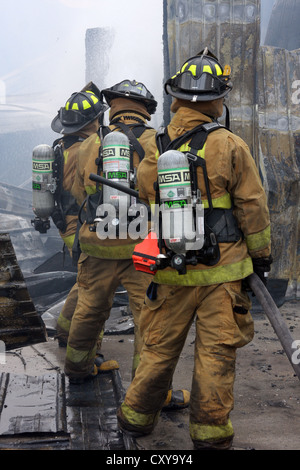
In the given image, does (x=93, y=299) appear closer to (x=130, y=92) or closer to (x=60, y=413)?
(x=60, y=413)

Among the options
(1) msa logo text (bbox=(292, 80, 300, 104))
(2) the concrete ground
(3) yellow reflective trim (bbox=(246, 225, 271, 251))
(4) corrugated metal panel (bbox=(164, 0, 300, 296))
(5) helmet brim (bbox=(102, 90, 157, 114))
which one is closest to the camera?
(3) yellow reflective trim (bbox=(246, 225, 271, 251))

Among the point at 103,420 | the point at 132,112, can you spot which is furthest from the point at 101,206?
the point at 103,420

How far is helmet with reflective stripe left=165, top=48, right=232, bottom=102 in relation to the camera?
→ 3100mm

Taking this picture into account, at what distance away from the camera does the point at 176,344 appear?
10.3ft

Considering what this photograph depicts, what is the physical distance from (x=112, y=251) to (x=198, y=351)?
3.75 ft

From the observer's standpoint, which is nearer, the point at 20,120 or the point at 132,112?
the point at 132,112

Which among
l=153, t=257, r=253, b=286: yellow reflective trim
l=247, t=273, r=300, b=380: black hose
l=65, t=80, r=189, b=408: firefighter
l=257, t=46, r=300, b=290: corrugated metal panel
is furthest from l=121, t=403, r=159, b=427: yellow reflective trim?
l=257, t=46, r=300, b=290: corrugated metal panel

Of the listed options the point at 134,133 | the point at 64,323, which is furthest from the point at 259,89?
the point at 64,323

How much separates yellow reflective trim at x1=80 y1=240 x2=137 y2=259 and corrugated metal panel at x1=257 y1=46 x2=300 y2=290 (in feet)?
9.82

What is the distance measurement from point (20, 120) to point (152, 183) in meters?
17.0

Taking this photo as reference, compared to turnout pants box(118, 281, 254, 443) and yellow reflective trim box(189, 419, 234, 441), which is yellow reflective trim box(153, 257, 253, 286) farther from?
yellow reflective trim box(189, 419, 234, 441)

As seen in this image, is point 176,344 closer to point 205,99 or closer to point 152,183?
point 152,183
